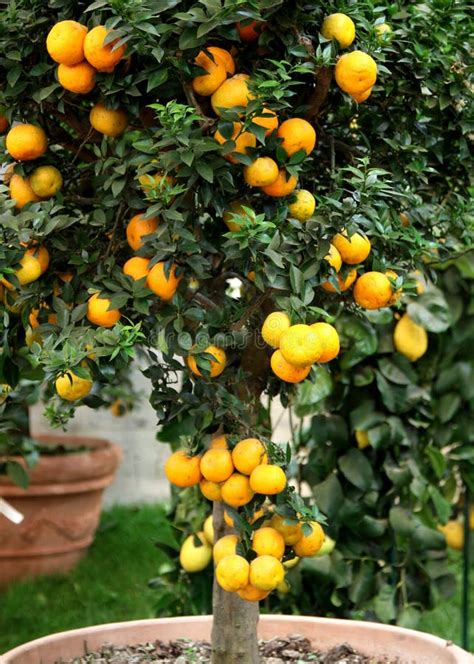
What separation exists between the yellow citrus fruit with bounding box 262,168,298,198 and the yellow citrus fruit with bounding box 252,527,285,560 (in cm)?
40

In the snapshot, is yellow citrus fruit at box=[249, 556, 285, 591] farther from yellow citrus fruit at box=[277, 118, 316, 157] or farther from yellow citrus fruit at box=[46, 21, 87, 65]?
yellow citrus fruit at box=[46, 21, 87, 65]

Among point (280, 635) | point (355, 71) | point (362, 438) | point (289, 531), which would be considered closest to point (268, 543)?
point (289, 531)

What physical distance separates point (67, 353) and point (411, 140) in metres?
0.55

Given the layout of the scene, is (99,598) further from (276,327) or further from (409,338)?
(276,327)

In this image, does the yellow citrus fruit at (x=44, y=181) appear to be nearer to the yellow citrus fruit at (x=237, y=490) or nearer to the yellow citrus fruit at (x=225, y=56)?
the yellow citrus fruit at (x=225, y=56)

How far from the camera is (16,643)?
8.26 feet

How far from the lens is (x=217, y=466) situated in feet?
3.81

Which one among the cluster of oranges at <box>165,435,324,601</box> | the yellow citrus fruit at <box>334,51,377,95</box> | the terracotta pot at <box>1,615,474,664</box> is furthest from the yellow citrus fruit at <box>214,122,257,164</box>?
the terracotta pot at <box>1,615,474,664</box>

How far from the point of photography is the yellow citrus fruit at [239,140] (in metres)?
1.05

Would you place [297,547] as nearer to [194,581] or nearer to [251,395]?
[251,395]

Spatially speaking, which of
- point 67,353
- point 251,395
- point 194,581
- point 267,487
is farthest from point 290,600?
point 67,353

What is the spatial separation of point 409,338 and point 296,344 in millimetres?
1170

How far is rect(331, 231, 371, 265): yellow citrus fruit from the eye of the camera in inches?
43.6

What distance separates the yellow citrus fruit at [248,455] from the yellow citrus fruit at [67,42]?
475 millimetres
